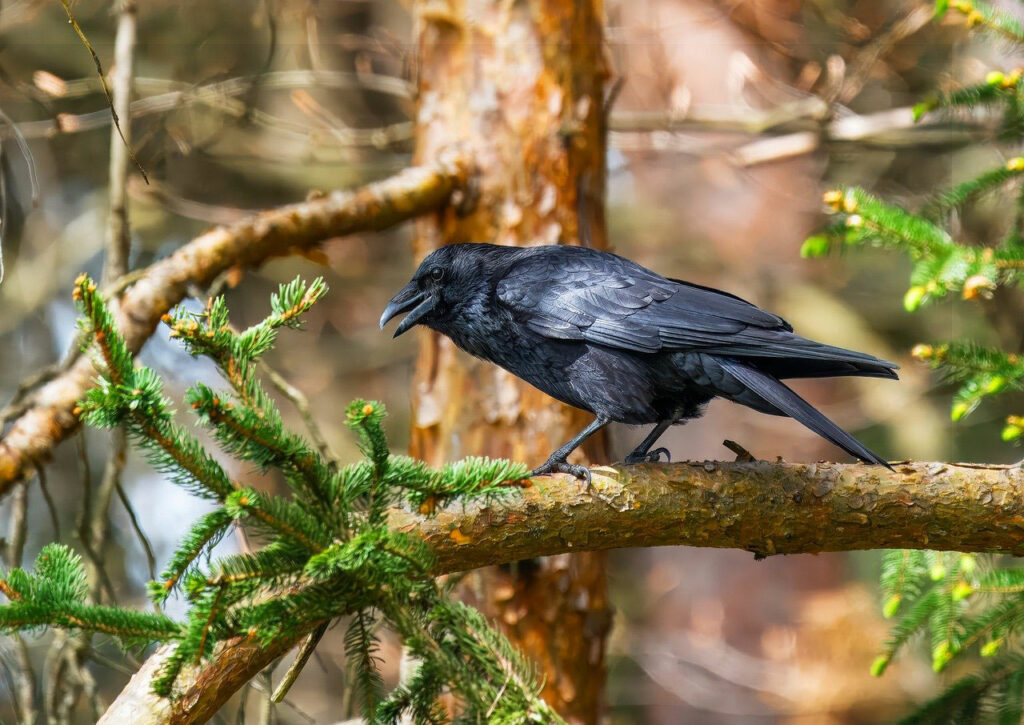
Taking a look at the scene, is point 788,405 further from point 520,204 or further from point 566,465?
point 520,204

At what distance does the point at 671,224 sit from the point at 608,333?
4368 millimetres

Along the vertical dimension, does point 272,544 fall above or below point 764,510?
below

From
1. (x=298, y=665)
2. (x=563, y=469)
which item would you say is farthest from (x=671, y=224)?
(x=298, y=665)

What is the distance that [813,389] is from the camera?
298 inches

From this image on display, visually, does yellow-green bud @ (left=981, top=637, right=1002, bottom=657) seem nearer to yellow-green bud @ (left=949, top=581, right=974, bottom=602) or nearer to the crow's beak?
yellow-green bud @ (left=949, top=581, right=974, bottom=602)

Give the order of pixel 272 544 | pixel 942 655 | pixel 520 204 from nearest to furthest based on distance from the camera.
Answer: pixel 272 544 → pixel 942 655 → pixel 520 204

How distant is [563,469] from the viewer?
113 inches

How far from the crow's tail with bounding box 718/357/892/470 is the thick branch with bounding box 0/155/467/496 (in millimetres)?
1546

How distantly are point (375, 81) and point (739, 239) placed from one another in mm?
3607

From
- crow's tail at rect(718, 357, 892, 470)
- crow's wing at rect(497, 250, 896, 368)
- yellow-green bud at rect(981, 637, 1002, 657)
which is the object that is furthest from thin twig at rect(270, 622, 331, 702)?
yellow-green bud at rect(981, 637, 1002, 657)

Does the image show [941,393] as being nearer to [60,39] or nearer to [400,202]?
[400,202]

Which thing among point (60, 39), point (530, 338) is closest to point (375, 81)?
point (60, 39)

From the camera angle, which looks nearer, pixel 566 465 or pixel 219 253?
pixel 566 465

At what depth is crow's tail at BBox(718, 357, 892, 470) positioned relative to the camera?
99.1 inches
